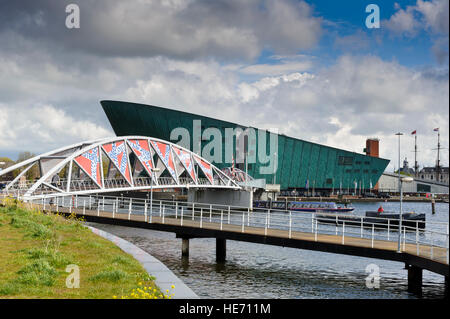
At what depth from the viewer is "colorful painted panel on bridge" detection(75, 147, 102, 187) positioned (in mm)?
51750

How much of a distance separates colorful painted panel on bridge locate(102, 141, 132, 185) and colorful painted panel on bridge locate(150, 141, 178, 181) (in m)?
7.71

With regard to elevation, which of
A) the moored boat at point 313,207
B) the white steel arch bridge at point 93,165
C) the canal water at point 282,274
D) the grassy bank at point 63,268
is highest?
the white steel arch bridge at point 93,165

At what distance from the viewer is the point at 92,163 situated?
53.4 meters

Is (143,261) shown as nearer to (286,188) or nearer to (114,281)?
(114,281)

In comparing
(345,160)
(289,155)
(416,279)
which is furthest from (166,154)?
(345,160)

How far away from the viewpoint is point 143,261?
62.3ft

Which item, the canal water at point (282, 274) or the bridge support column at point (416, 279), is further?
the canal water at point (282, 274)

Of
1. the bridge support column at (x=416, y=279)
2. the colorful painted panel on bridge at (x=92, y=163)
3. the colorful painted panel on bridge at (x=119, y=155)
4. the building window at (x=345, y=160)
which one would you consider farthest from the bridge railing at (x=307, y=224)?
the building window at (x=345, y=160)

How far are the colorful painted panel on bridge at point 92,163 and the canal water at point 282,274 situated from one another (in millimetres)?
17793

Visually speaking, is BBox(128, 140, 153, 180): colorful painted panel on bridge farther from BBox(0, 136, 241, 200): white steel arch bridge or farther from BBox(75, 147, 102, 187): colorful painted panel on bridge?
BBox(75, 147, 102, 187): colorful painted panel on bridge

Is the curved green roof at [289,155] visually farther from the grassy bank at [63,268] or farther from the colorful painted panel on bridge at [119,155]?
the grassy bank at [63,268]

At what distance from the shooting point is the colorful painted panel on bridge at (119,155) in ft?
187

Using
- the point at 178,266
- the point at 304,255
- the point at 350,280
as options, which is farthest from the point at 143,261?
the point at 304,255

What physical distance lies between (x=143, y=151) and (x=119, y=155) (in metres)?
6.40
